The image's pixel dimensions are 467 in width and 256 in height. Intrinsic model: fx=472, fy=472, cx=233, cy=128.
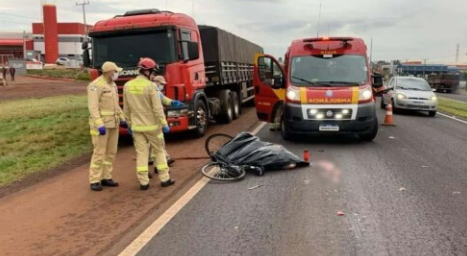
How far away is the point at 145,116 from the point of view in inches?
261

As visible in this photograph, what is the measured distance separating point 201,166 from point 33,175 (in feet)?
9.34

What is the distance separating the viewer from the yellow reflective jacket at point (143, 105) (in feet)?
21.6

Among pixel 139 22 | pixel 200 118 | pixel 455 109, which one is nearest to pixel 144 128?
pixel 139 22

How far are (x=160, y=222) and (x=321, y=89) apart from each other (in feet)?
20.4

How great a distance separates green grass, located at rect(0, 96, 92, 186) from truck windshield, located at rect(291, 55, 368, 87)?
5.09 meters

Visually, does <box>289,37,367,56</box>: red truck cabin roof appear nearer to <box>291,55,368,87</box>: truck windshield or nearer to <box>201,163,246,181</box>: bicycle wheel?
<box>291,55,368,87</box>: truck windshield

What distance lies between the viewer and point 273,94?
11766 mm

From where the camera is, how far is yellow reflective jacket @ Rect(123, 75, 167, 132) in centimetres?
659

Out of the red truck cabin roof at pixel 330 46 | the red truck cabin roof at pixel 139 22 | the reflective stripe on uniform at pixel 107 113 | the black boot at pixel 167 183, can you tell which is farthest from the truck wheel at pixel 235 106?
the reflective stripe on uniform at pixel 107 113

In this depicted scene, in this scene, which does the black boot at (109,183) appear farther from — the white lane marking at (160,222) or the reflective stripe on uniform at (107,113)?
the white lane marking at (160,222)

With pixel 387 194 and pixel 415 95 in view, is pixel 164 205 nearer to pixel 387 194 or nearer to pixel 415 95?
pixel 387 194

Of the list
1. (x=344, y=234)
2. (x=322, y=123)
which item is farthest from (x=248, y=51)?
(x=344, y=234)

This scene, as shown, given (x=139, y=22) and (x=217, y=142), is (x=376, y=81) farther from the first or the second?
(x=139, y=22)

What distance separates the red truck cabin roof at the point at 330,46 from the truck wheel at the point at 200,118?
8.49ft
